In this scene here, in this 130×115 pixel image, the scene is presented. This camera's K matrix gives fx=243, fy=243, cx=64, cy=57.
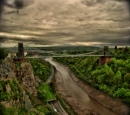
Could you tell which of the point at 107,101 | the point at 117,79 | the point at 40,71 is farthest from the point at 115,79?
the point at 40,71

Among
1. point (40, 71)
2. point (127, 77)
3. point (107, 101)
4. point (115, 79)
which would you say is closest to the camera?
point (107, 101)

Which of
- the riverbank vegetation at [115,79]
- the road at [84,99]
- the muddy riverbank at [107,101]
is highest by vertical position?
the riverbank vegetation at [115,79]

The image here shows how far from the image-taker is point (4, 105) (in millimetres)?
9484

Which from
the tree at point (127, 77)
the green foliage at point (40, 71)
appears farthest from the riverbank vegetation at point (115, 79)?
the green foliage at point (40, 71)

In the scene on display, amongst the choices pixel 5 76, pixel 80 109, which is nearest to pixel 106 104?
pixel 80 109

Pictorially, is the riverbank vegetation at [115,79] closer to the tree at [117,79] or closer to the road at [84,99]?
the tree at [117,79]

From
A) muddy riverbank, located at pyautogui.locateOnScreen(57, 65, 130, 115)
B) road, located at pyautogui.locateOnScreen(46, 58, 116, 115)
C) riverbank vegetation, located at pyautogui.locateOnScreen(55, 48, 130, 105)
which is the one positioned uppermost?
riverbank vegetation, located at pyautogui.locateOnScreen(55, 48, 130, 105)

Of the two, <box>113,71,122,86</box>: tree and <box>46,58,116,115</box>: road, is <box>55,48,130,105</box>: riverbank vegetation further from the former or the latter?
<box>46,58,116,115</box>: road

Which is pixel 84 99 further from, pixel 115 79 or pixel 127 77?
pixel 127 77

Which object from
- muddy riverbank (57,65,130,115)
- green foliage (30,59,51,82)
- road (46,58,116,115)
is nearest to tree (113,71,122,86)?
muddy riverbank (57,65,130,115)

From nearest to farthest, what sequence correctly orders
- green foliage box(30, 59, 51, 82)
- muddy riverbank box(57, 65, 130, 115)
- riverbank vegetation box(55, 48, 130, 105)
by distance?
muddy riverbank box(57, 65, 130, 115) → riverbank vegetation box(55, 48, 130, 105) → green foliage box(30, 59, 51, 82)

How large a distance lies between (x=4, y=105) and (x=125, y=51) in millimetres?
19037

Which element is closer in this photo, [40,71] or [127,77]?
[127,77]

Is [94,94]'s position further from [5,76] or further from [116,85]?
[5,76]
